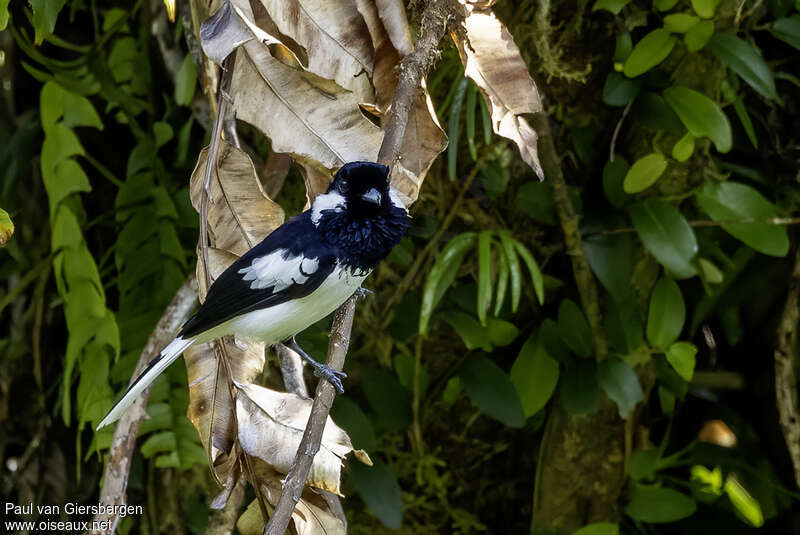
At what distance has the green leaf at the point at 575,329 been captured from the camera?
1954 mm

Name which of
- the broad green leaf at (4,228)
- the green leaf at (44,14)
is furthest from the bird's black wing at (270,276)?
the green leaf at (44,14)

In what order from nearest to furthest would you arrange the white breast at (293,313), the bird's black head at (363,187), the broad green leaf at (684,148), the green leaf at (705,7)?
the bird's black head at (363,187) → the white breast at (293,313) → the green leaf at (705,7) → the broad green leaf at (684,148)

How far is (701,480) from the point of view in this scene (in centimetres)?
223

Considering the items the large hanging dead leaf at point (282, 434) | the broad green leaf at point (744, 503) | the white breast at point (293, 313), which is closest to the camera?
the large hanging dead leaf at point (282, 434)

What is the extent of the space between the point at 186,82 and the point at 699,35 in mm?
1164

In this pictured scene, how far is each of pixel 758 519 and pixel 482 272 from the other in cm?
100

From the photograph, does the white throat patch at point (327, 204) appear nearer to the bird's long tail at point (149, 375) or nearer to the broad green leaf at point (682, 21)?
the bird's long tail at point (149, 375)

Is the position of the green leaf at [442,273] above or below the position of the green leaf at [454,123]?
below

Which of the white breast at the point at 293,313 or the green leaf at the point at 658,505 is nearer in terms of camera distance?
the white breast at the point at 293,313

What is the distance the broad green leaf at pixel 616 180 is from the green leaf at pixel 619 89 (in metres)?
0.13

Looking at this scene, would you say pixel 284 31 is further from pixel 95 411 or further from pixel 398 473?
pixel 398 473

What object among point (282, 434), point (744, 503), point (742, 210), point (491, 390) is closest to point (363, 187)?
point (282, 434)

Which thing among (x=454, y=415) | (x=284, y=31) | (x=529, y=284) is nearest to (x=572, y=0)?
(x=529, y=284)

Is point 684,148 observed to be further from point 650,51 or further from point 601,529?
point 601,529
